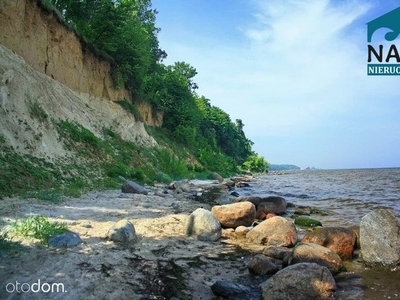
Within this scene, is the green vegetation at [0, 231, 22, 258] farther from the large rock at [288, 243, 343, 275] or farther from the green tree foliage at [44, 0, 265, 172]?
the green tree foliage at [44, 0, 265, 172]

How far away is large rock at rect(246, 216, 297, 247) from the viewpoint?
7.55m

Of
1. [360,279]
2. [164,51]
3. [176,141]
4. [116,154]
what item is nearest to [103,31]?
[116,154]

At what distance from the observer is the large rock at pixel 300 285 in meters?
4.44

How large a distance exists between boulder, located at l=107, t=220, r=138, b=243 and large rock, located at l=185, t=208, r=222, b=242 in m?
1.78

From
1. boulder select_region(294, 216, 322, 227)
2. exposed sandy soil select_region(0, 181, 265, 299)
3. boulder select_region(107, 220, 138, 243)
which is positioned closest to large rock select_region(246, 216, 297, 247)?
exposed sandy soil select_region(0, 181, 265, 299)

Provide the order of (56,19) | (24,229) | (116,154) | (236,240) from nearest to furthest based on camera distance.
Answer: (24,229) → (236,240) → (56,19) → (116,154)

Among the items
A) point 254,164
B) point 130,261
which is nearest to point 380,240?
point 130,261

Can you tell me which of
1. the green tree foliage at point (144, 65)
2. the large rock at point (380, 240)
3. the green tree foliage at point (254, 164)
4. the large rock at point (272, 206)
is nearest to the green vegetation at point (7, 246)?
the large rock at point (380, 240)

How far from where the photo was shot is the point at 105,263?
4.84 metres

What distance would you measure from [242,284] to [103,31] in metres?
23.8

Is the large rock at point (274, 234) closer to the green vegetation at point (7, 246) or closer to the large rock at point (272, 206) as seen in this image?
the large rock at point (272, 206)

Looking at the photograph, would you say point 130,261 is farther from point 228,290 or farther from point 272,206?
point 272,206

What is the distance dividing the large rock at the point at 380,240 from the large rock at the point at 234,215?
3800 mm

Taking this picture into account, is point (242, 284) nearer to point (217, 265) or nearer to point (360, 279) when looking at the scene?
point (217, 265)
